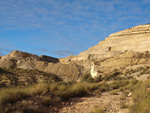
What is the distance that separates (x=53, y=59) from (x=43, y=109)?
196ft

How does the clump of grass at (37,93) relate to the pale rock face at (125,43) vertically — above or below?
below

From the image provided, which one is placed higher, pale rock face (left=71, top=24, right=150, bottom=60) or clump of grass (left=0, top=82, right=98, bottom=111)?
A: pale rock face (left=71, top=24, right=150, bottom=60)

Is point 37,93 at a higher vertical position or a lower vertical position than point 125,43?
lower

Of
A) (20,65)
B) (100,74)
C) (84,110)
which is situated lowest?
(84,110)

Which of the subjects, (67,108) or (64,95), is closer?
(67,108)

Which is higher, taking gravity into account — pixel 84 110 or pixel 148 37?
pixel 148 37

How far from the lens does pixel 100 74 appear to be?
23.9 m

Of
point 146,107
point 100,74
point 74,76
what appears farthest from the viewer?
point 74,76

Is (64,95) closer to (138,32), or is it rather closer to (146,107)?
(146,107)

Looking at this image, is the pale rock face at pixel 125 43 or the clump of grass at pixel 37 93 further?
the pale rock face at pixel 125 43

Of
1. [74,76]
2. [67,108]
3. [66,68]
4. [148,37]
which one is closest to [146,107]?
[67,108]

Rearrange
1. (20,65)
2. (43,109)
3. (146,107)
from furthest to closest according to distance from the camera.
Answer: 1. (20,65)
2. (43,109)
3. (146,107)

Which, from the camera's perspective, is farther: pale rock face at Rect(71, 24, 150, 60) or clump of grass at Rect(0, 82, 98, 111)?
pale rock face at Rect(71, 24, 150, 60)

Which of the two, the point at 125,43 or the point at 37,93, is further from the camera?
the point at 125,43
